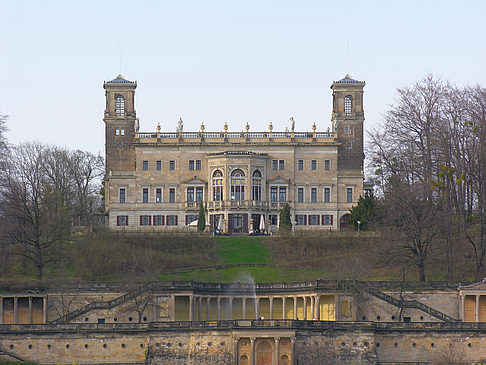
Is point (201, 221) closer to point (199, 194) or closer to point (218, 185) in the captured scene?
point (218, 185)

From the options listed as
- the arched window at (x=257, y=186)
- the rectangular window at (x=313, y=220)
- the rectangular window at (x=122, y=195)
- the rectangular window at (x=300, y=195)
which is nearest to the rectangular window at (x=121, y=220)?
the rectangular window at (x=122, y=195)

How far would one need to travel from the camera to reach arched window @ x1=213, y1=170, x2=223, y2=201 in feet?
436

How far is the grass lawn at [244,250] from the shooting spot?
114750 mm

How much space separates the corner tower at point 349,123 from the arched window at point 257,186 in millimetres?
8437

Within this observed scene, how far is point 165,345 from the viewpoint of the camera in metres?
90.2

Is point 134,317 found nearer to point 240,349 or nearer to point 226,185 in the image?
point 240,349

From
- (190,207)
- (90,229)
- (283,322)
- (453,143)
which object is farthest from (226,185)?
(283,322)

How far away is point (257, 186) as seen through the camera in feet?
437

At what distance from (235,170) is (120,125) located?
41.9 ft

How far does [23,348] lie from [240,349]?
14298 millimetres

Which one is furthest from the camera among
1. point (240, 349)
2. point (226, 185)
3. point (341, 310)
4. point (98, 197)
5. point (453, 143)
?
point (98, 197)

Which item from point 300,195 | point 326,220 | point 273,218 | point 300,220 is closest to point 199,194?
point 273,218

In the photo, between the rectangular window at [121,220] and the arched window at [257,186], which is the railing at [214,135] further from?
the rectangular window at [121,220]

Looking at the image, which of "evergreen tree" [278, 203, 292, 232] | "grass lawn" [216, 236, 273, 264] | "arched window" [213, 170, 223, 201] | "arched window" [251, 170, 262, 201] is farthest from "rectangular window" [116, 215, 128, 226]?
"evergreen tree" [278, 203, 292, 232]
